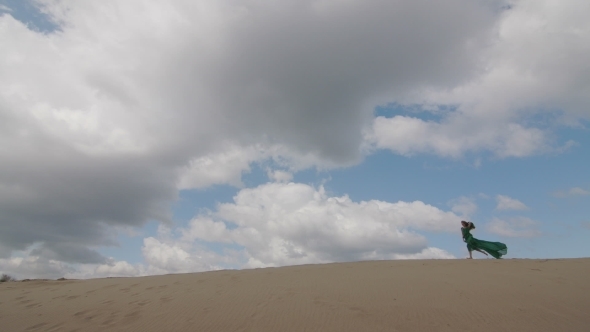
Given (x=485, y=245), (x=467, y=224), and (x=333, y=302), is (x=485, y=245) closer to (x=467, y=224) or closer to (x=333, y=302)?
(x=467, y=224)

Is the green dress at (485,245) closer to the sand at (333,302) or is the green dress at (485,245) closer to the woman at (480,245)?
the woman at (480,245)

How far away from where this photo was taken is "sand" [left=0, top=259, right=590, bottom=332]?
6.78 meters

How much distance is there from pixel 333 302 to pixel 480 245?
31.4 ft

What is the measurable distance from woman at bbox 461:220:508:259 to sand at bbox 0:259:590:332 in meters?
2.98

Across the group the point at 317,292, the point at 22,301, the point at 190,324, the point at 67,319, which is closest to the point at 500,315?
the point at 317,292

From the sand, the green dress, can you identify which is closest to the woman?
the green dress

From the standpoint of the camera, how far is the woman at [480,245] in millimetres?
14680

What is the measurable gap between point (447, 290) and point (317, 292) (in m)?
2.91

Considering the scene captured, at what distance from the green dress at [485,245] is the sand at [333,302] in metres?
2.97

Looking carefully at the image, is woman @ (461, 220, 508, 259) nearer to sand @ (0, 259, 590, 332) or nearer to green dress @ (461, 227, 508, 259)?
green dress @ (461, 227, 508, 259)

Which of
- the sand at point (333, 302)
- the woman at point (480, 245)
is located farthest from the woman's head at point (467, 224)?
the sand at point (333, 302)

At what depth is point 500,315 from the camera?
699 cm

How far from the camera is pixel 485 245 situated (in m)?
14.8

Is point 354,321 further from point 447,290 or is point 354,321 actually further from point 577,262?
point 577,262
